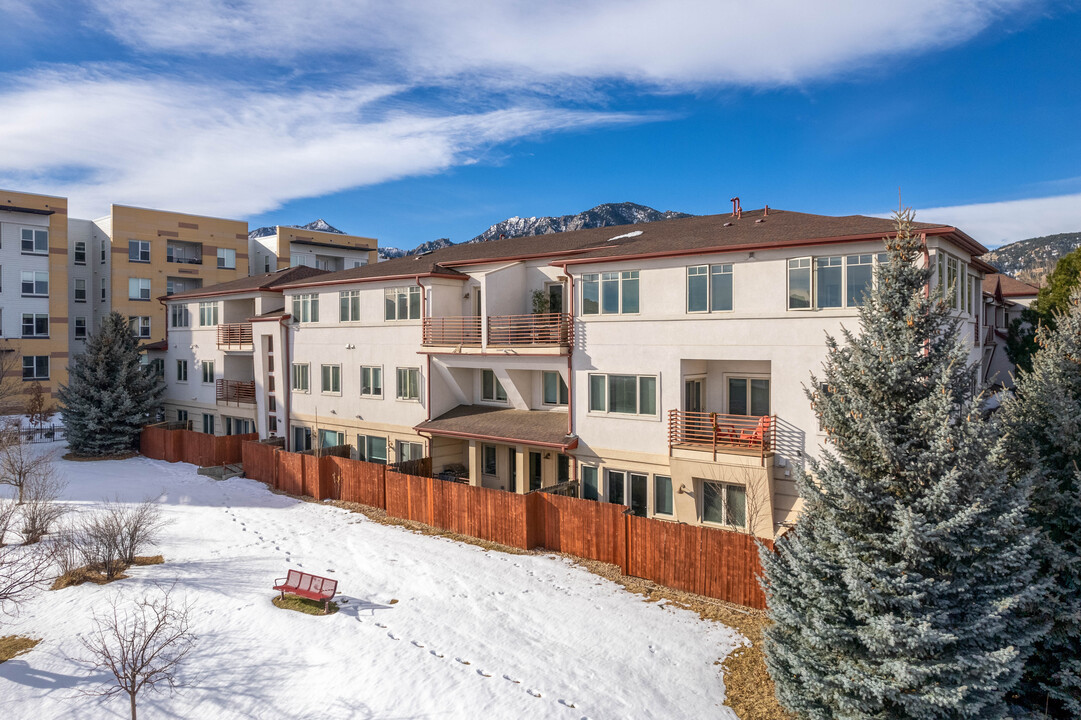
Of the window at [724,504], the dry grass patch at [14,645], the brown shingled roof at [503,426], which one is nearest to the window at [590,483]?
the brown shingled roof at [503,426]

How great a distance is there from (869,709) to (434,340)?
19038 millimetres

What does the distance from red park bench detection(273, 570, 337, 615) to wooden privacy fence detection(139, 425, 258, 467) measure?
53.7 ft

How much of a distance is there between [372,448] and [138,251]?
40194 mm

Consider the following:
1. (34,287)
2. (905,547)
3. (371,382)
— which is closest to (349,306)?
(371,382)

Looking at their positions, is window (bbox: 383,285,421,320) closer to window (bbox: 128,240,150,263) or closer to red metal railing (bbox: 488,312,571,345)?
red metal railing (bbox: 488,312,571,345)

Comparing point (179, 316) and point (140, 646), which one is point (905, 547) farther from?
point (179, 316)

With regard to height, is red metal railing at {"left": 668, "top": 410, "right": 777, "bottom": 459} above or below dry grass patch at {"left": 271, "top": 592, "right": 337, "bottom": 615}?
above

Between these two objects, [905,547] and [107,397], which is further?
[107,397]

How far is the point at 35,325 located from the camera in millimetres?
49031

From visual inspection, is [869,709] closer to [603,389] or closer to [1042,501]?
[1042,501]

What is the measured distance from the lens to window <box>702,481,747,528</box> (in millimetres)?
17766

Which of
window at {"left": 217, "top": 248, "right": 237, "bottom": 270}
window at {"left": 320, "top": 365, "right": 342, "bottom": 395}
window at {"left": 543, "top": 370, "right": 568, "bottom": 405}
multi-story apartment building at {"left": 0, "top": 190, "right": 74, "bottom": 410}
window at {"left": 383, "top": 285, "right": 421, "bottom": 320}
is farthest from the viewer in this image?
window at {"left": 217, "top": 248, "right": 237, "bottom": 270}

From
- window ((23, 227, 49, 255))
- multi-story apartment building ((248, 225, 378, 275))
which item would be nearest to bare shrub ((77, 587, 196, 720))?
window ((23, 227, 49, 255))

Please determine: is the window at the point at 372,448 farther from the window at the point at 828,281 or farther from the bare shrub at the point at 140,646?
the window at the point at 828,281
